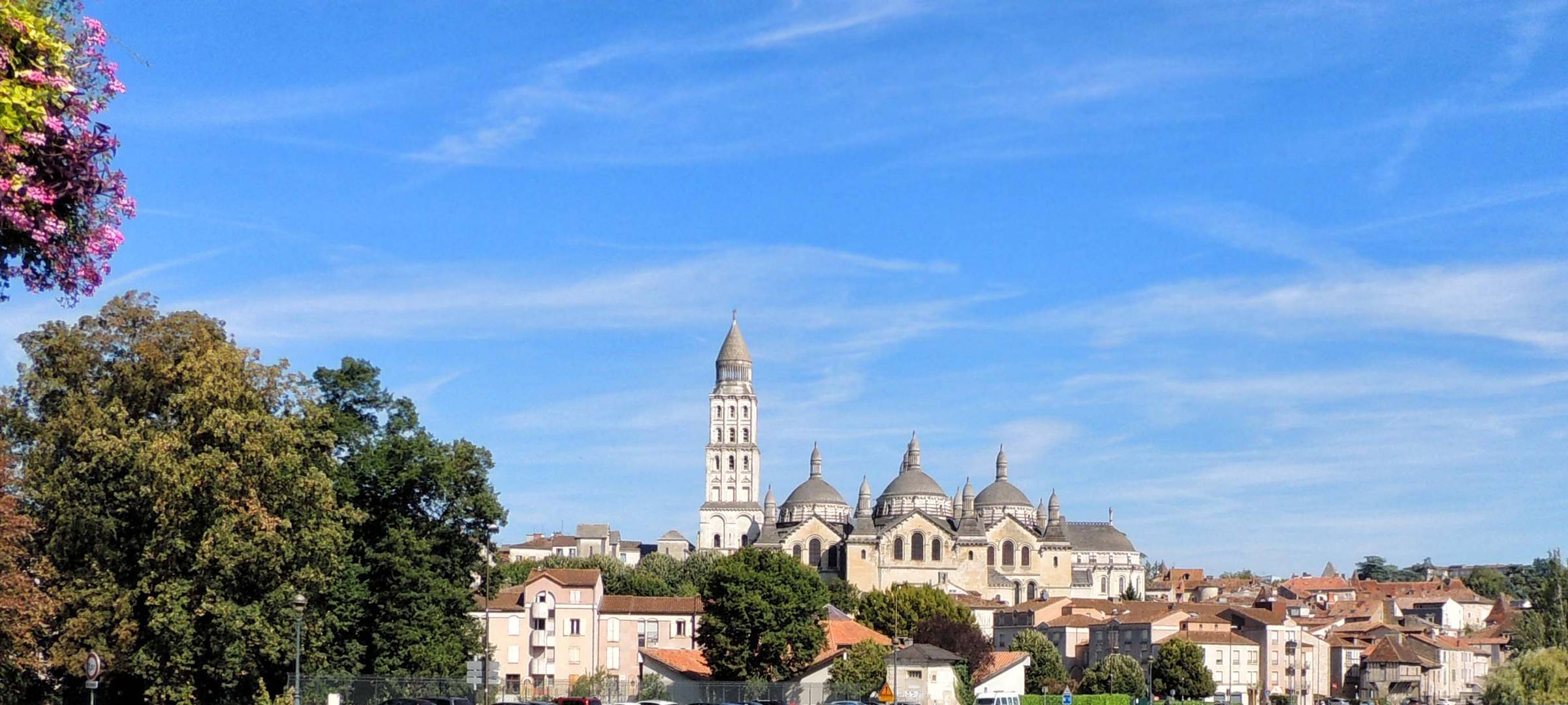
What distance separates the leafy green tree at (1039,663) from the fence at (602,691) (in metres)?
27.7

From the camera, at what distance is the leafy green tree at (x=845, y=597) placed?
124 meters

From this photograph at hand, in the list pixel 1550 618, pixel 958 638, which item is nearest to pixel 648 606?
pixel 958 638

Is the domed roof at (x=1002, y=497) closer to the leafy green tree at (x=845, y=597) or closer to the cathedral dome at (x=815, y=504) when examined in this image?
the cathedral dome at (x=815, y=504)

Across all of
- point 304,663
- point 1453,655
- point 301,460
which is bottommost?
point 1453,655

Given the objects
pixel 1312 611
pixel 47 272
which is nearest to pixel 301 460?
pixel 47 272

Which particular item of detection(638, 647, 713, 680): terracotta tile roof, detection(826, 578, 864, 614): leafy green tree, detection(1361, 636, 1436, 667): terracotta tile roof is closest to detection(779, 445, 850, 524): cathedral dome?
detection(826, 578, 864, 614): leafy green tree

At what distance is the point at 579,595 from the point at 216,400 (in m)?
47.1

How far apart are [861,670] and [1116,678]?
29.1m

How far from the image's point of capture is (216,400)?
42.8 metres

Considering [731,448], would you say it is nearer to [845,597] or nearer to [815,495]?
[815,495]

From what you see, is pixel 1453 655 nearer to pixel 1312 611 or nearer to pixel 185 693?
pixel 1312 611

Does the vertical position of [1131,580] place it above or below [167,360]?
below

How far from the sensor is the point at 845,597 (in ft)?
420

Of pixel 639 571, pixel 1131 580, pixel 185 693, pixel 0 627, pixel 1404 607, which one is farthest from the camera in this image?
pixel 1131 580
